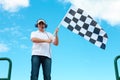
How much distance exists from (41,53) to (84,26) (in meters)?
1.79

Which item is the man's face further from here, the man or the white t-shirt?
the white t-shirt

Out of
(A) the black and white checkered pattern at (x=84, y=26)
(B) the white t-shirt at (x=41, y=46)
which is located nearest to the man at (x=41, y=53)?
(B) the white t-shirt at (x=41, y=46)

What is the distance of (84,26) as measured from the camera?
800 cm

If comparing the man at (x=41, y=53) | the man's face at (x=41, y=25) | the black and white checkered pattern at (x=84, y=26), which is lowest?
the man at (x=41, y=53)

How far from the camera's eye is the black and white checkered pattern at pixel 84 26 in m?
7.64

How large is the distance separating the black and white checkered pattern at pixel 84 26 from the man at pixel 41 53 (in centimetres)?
127

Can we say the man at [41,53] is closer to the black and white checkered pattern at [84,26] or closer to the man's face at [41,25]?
the man's face at [41,25]

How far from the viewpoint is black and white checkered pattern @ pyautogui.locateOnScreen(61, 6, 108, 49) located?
7.64 meters

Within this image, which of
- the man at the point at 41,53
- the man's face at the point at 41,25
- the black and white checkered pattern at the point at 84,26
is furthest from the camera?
the black and white checkered pattern at the point at 84,26

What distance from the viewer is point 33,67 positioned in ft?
21.5

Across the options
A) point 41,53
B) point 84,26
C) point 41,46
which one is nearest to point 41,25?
point 41,46

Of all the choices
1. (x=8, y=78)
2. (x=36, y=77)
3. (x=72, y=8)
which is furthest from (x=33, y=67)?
(x=72, y=8)

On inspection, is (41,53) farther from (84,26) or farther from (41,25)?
(84,26)

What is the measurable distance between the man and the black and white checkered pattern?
4.17ft
